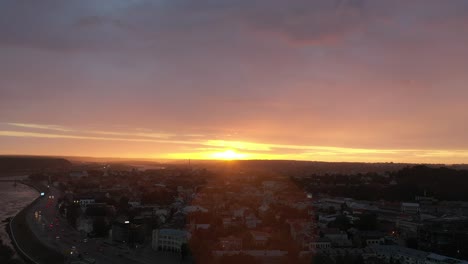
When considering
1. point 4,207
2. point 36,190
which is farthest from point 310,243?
point 36,190

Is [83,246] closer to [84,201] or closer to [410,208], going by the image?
[84,201]

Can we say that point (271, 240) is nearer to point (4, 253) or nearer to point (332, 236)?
point (332, 236)

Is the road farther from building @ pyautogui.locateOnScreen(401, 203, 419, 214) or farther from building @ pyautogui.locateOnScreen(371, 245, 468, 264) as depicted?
building @ pyautogui.locateOnScreen(401, 203, 419, 214)

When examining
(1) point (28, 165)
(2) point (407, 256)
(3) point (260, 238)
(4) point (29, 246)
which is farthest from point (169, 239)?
(1) point (28, 165)

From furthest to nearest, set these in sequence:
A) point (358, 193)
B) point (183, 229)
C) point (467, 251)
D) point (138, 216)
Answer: point (358, 193), point (138, 216), point (183, 229), point (467, 251)

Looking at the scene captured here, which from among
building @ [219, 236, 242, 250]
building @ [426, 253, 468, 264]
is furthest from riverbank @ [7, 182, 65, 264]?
building @ [426, 253, 468, 264]

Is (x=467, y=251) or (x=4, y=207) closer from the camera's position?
(x=467, y=251)
